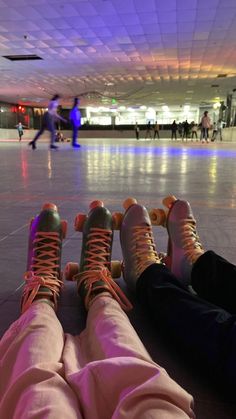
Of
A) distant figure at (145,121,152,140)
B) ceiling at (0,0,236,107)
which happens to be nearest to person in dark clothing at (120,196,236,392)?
ceiling at (0,0,236,107)

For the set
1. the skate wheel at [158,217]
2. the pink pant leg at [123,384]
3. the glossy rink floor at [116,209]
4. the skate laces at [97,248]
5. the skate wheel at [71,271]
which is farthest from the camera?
the skate wheel at [158,217]

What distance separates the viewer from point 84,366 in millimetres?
713

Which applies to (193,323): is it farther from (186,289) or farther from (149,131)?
(149,131)

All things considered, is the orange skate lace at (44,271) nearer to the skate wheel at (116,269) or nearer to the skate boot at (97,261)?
the skate boot at (97,261)

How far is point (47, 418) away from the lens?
0.52m

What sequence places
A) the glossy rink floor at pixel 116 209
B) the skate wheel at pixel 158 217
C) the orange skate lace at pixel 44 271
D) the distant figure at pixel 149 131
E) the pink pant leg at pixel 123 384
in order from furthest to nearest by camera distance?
the distant figure at pixel 149 131 → the skate wheel at pixel 158 217 → the orange skate lace at pixel 44 271 → the glossy rink floor at pixel 116 209 → the pink pant leg at pixel 123 384

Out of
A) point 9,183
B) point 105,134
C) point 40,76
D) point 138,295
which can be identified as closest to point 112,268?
point 138,295

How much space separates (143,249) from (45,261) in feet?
1.15

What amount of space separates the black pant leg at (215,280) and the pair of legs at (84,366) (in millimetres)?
255

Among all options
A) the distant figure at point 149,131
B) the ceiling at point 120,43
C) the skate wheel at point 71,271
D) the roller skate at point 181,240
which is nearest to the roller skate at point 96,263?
the skate wheel at point 71,271

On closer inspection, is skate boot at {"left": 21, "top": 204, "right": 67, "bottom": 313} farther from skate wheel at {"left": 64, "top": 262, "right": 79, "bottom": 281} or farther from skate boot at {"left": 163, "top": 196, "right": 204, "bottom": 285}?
skate boot at {"left": 163, "top": 196, "right": 204, "bottom": 285}

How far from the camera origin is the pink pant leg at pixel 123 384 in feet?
1.74

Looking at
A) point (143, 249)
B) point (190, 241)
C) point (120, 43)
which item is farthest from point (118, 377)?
point (120, 43)

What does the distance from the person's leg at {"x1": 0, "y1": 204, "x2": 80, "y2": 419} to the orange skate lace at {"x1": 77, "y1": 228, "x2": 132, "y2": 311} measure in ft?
0.32
